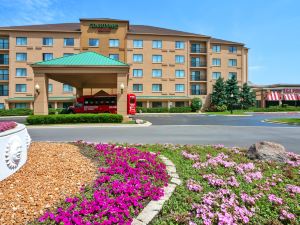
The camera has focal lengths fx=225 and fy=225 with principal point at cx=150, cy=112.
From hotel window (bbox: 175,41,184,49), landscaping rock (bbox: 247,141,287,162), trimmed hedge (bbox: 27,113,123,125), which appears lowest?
landscaping rock (bbox: 247,141,287,162)

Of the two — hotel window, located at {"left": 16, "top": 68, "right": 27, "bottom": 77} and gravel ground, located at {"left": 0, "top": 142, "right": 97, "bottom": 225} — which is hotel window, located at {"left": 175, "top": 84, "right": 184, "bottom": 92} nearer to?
hotel window, located at {"left": 16, "top": 68, "right": 27, "bottom": 77}

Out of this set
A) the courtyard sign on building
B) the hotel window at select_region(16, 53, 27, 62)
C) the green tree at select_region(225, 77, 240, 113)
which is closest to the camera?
the hotel window at select_region(16, 53, 27, 62)

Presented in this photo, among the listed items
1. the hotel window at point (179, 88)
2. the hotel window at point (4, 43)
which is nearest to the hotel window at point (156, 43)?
the hotel window at point (179, 88)

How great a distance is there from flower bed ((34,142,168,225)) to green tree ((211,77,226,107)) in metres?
46.2

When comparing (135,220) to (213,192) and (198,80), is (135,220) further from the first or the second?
(198,80)

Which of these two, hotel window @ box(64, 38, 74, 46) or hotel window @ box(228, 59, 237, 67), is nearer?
hotel window @ box(64, 38, 74, 46)

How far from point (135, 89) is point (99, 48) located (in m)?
11.6

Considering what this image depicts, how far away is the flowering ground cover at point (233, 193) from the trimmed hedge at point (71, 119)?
14176 millimetres

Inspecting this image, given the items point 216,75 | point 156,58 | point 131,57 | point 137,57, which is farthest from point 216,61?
point 131,57

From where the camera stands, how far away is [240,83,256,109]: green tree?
180 feet

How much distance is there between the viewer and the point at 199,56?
169 ft

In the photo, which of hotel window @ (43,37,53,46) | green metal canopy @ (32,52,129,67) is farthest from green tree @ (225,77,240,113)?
hotel window @ (43,37,53,46)


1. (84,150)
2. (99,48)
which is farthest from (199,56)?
(84,150)

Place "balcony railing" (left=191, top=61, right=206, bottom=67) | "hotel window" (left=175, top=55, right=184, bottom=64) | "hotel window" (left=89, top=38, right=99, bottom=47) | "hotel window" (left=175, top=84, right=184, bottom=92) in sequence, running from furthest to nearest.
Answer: "balcony railing" (left=191, top=61, right=206, bottom=67) < "hotel window" (left=175, top=84, right=184, bottom=92) < "hotel window" (left=175, top=55, right=184, bottom=64) < "hotel window" (left=89, top=38, right=99, bottom=47)
